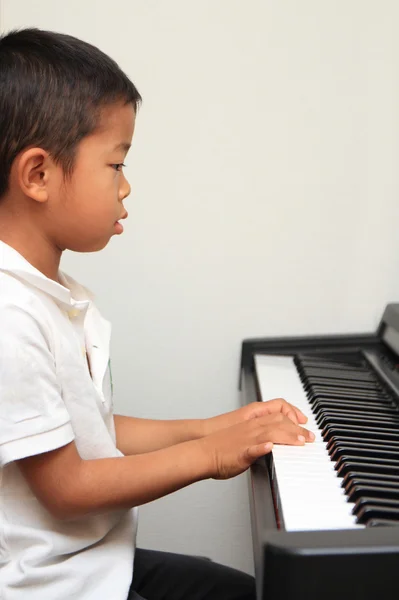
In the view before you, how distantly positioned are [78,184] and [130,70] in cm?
73

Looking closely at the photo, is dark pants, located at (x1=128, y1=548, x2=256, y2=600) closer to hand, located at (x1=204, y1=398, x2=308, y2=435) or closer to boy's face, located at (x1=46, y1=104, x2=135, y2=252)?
hand, located at (x1=204, y1=398, x2=308, y2=435)

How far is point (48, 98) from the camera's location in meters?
0.88

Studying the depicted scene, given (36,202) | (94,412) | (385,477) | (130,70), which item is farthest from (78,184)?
(130,70)

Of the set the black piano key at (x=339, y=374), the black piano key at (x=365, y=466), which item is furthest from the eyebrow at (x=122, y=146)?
the black piano key at (x=339, y=374)

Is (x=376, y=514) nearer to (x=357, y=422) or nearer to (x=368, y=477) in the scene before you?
(x=368, y=477)

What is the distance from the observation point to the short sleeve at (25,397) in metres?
0.80

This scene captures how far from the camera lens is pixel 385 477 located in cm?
84

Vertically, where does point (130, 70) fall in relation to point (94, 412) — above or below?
above

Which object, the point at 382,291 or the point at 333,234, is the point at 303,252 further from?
the point at 382,291

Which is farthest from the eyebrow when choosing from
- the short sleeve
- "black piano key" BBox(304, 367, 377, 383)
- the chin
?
"black piano key" BBox(304, 367, 377, 383)

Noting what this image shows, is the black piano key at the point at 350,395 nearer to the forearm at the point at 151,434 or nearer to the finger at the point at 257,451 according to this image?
the forearm at the point at 151,434

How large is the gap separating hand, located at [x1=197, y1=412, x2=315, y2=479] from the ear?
364 mm

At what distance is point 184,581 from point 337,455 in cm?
34

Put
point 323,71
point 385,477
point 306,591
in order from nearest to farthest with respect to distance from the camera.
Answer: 1. point 306,591
2. point 385,477
3. point 323,71
